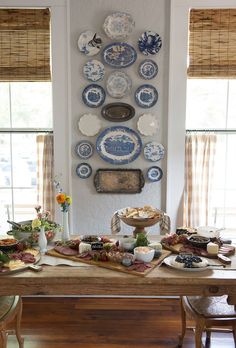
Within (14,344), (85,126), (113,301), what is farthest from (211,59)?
(14,344)

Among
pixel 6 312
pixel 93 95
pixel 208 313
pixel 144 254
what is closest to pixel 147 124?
pixel 93 95

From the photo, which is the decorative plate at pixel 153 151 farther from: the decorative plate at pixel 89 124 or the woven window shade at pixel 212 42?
the woven window shade at pixel 212 42

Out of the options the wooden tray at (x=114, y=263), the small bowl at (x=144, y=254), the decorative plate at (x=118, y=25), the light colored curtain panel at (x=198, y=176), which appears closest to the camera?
the wooden tray at (x=114, y=263)

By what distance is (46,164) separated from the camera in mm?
3422

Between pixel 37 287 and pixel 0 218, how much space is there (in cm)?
181

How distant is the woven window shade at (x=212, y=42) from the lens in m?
3.25

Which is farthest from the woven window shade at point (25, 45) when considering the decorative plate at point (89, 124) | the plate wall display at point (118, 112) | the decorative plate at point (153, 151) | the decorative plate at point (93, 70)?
the decorative plate at point (153, 151)

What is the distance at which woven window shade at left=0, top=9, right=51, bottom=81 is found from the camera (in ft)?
10.7

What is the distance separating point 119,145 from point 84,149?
1.04ft

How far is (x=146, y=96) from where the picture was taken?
3252 millimetres

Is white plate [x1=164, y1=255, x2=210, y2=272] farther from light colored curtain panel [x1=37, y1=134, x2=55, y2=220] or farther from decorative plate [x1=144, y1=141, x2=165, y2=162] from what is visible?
light colored curtain panel [x1=37, y1=134, x2=55, y2=220]

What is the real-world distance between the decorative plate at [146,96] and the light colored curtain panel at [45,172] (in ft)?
2.86

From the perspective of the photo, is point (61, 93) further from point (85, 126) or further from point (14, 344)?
point (14, 344)

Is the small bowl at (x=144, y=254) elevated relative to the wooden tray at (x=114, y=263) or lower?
elevated
